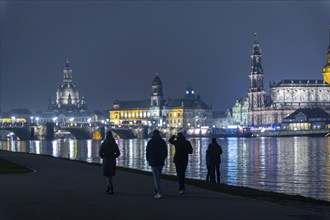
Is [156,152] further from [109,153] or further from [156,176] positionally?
[109,153]

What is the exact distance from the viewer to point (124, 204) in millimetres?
19312

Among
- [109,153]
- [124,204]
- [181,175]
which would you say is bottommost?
[124,204]

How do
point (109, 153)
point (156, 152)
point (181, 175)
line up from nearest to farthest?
point (156, 152), point (109, 153), point (181, 175)

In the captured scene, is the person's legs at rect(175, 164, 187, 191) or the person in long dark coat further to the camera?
the person's legs at rect(175, 164, 187, 191)

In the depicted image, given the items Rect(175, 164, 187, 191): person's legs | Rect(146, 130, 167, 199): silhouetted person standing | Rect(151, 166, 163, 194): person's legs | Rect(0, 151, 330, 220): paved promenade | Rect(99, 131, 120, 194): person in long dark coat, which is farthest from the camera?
Rect(175, 164, 187, 191): person's legs

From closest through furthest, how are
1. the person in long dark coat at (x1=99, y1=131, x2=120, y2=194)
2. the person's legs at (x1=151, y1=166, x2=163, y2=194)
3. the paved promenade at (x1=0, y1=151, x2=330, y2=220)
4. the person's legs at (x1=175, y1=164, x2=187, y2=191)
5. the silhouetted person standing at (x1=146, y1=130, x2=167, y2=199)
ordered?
the paved promenade at (x1=0, y1=151, x2=330, y2=220) → the person's legs at (x1=151, y1=166, x2=163, y2=194) → the silhouetted person standing at (x1=146, y1=130, x2=167, y2=199) → the person in long dark coat at (x1=99, y1=131, x2=120, y2=194) → the person's legs at (x1=175, y1=164, x2=187, y2=191)

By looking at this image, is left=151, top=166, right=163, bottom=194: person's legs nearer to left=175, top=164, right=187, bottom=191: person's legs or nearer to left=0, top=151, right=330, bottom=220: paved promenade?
left=0, top=151, right=330, bottom=220: paved promenade

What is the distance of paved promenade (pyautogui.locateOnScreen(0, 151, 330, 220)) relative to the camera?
1698 cm

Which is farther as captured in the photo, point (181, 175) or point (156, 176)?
point (181, 175)

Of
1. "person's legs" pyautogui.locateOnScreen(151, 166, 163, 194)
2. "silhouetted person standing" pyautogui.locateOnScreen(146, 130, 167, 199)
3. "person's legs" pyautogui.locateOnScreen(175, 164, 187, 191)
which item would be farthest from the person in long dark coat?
"person's legs" pyautogui.locateOnScreen(175, 164, 187, 191)

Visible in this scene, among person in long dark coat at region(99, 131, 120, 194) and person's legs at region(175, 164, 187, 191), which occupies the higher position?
person in long dark coat at region(99, 131, 120, 194)

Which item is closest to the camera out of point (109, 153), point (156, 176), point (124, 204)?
point (124, 204)

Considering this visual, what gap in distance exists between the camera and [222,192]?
23.4 meters

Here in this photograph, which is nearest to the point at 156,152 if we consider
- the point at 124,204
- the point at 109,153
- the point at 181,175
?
the point at 181,175
